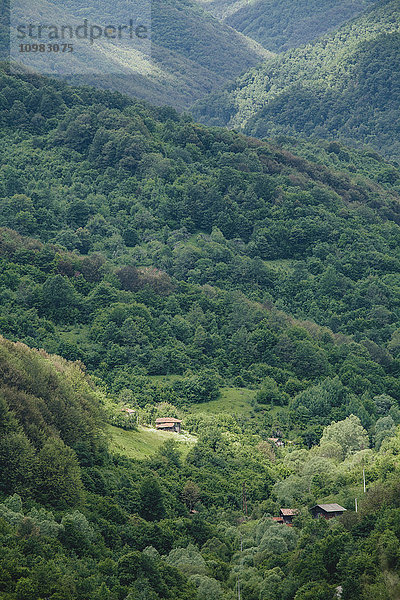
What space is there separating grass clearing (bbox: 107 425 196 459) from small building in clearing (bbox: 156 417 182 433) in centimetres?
75

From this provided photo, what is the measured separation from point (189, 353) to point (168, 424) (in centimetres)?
1763

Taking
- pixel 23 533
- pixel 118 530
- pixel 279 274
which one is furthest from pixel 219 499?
pixel 279 274

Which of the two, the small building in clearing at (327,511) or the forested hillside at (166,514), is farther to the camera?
the small building in clearing at (327,511)

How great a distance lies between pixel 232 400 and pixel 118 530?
32610 millimetres

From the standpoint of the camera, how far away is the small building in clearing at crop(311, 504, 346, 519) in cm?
5638

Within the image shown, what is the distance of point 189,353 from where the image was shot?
9288cm

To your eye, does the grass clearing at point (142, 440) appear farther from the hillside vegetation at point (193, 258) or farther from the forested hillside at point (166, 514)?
the hillside vegetation at point (193, 258)

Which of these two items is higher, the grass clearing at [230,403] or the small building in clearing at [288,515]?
the small building in clearing at [288,515]

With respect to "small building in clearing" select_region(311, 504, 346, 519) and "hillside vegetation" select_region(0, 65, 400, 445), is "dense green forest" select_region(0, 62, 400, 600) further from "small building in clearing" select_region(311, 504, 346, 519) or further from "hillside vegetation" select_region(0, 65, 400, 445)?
"small building in clearing" select_region(311, 504, 346, 519)

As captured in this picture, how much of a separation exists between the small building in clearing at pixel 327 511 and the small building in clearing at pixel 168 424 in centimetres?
1939

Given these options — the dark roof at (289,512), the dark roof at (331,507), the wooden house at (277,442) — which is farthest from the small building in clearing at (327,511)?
the wooden house at (277,442)

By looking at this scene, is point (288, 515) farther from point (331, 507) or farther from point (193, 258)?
point (193, 258)

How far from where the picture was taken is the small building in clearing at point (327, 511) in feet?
185

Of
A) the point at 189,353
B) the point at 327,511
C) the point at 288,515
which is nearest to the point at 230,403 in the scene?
the point at 189,353
